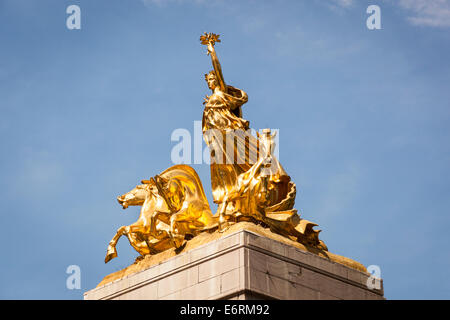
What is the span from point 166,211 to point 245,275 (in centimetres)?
375

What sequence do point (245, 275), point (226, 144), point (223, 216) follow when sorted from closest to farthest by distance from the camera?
point (245, 275)
point (223, 216)
point (226, 144)

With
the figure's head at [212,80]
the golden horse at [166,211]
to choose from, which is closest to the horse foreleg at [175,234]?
the golden horse at [166,211]

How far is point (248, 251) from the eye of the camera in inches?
826

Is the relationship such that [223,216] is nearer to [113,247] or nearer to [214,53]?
[113,247]

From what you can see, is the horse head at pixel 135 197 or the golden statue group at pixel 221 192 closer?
the golden statue group at pixel 221 192

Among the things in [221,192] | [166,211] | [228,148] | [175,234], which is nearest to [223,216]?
[175,234]

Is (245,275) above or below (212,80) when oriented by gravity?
below

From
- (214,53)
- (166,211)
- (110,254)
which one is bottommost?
(110,254)

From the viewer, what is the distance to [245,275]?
20.6m

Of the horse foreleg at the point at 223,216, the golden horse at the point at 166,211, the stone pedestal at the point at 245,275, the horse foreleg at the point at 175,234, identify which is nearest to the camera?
the stone pedestal at the point at 245,275

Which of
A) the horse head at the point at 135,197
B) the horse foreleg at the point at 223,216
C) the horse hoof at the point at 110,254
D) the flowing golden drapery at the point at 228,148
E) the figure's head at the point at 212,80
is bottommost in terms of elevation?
the horse hoof at the point at 110,254

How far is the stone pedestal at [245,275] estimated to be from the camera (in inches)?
819

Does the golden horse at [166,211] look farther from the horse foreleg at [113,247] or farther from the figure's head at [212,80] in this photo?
the figure's head at [212,80]
